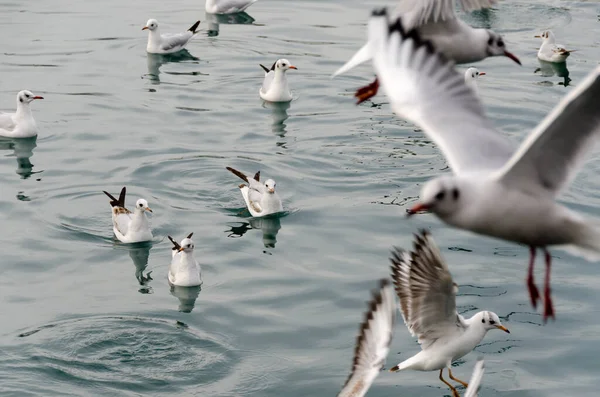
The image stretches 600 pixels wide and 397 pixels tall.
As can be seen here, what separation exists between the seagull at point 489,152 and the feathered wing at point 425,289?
9.53ft

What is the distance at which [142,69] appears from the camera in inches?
1018

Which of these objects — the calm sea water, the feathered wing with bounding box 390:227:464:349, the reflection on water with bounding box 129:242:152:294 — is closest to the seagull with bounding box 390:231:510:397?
the feathered wing with bounding box 390:227:464:349

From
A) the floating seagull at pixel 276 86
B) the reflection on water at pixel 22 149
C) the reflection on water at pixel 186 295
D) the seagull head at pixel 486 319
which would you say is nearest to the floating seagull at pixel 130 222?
the reflection on water at pixel 186 295

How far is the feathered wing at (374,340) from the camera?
989 cm

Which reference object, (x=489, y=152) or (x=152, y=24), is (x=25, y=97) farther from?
(x=489, y=152)

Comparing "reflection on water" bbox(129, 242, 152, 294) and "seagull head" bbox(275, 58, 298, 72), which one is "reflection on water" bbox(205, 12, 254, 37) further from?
"reflection on water" bbox(129, 242, 152, 294)

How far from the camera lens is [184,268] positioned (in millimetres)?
16484

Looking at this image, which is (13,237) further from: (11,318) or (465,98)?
(465,98)

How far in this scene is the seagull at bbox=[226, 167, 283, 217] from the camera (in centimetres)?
1830

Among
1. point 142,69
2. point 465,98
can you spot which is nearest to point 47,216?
point 142,69

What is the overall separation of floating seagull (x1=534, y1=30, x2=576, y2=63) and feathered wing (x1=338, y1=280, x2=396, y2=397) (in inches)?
620

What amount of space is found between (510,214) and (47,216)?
43.0 ft

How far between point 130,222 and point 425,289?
6.94 metres

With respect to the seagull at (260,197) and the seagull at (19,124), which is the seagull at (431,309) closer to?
the seagull at (260,197)
